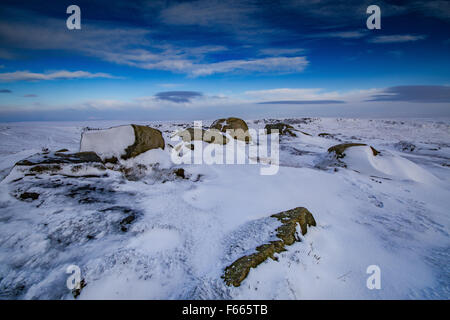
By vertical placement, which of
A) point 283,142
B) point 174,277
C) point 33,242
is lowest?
point 174,277

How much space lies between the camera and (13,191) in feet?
15.3

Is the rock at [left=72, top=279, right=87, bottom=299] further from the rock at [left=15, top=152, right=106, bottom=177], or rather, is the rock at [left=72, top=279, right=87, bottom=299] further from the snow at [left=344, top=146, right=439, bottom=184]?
the snow at [left=344, top=146, right=439, bottom=184]

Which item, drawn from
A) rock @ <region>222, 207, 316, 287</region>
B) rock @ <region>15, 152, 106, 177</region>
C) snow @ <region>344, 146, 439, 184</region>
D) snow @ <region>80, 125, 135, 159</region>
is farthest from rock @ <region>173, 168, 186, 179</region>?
snow @ <region>344, 146, 439, 184</region>

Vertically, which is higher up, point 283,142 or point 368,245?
point 283,142

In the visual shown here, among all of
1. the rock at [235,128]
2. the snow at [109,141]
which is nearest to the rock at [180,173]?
the snow at [109,141]

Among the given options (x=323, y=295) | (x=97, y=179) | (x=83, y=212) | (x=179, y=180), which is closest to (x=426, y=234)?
(x=323, y=295)

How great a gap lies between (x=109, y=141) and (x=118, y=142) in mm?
360

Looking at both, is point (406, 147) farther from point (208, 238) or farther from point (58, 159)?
point (58, 159)

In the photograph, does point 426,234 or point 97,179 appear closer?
point 426,234

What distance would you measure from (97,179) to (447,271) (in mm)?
8480

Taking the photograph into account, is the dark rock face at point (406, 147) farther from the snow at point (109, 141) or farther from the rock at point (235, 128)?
the snow at point (109, 141)

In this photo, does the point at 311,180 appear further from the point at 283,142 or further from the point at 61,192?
the point at 283,142
